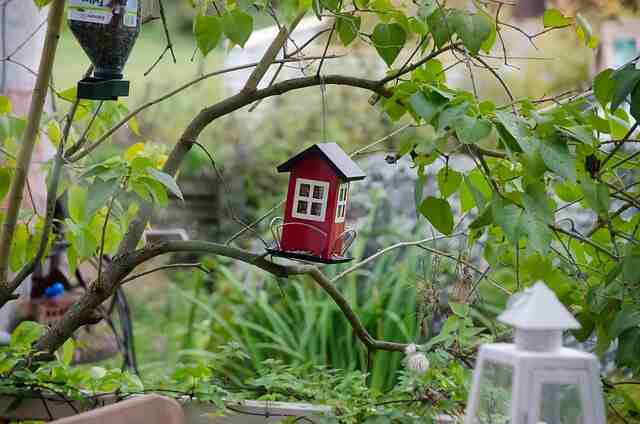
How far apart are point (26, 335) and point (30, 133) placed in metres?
0.46

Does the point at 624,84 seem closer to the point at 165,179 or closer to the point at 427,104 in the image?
the point at 427,104

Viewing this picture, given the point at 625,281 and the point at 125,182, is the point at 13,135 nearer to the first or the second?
the point at 125,182

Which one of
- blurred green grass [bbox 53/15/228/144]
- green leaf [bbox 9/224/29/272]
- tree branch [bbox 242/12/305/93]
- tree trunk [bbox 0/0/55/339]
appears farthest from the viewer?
blurred green grass [bbox 53/15/228/144]

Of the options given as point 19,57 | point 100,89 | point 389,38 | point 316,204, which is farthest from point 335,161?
point 19,57

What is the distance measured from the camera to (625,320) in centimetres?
151

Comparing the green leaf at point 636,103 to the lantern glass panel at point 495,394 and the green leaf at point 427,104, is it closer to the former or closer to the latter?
the green leaf at point 427,104

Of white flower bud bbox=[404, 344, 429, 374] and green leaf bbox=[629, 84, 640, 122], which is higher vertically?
green leaf bbox=[629, 84, 640, 122]

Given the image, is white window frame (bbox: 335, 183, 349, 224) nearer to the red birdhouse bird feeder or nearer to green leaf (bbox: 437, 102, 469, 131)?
the red birdhouse bird feeder

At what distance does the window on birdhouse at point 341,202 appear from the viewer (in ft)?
5.65

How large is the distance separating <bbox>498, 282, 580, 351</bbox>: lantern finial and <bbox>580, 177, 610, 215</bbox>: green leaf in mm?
300

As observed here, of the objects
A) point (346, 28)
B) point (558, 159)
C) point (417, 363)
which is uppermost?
point (346, 28)

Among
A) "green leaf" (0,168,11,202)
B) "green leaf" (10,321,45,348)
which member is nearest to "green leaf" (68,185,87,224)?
"green leaf" (0,168,11,202)

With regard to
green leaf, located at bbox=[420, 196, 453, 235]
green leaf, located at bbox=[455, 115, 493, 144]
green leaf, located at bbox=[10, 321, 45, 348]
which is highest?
green leaf, located at bbox=[455, 115, 493, 144]

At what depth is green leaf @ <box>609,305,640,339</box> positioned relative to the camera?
4.92ft
